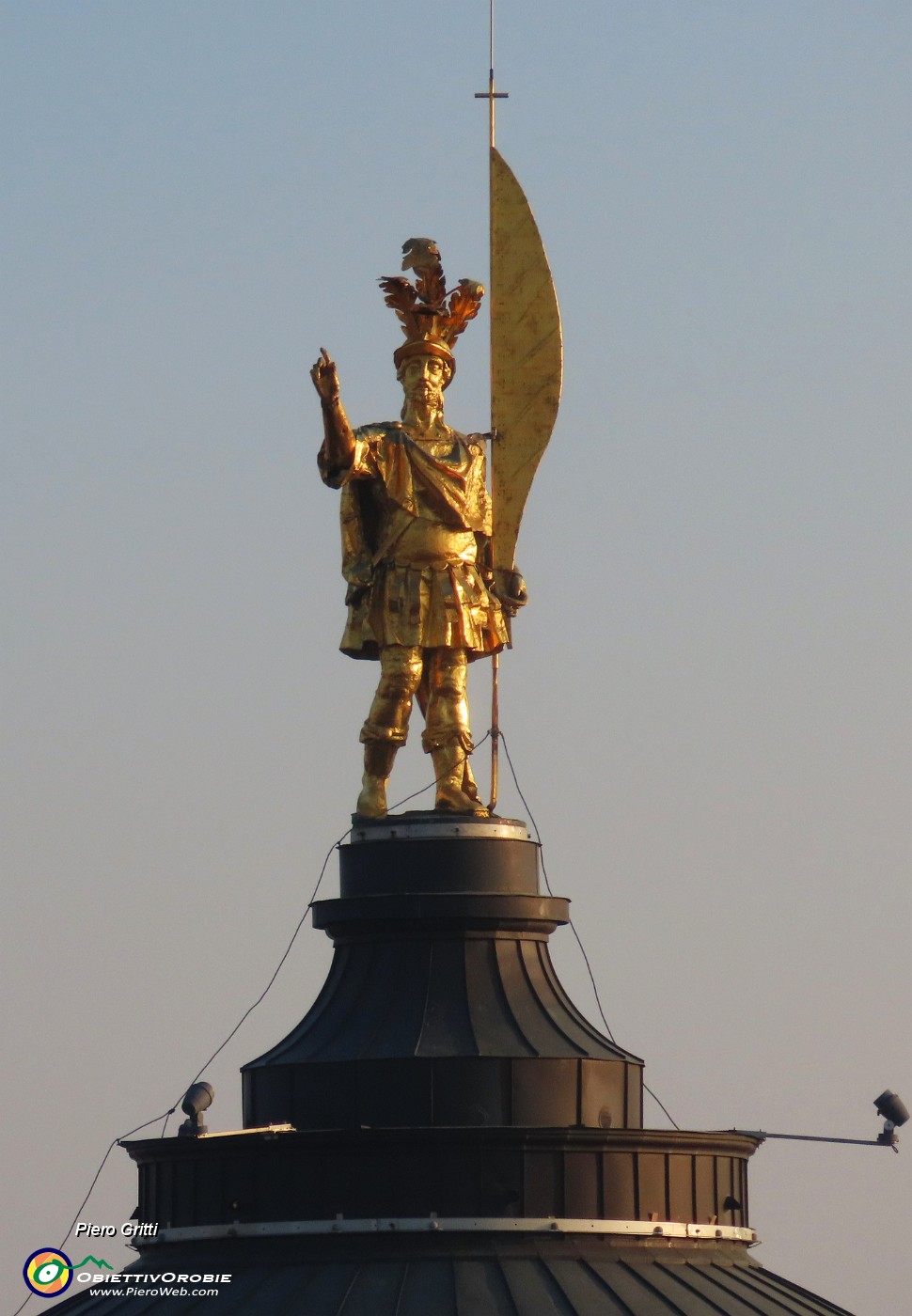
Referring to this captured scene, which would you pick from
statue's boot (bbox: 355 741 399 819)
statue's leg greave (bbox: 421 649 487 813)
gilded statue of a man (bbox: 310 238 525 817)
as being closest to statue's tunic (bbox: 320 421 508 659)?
gilded statue of a man (bbox: 310 238 525 817)

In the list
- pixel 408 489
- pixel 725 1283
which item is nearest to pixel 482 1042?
pixel 725 1283

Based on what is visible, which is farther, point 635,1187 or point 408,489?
point 408,489

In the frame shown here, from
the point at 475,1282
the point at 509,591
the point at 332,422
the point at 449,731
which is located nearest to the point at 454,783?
the point at 449,731

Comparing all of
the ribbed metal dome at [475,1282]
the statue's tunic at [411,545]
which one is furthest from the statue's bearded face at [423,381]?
the ribbed metal dome at [475,1282]

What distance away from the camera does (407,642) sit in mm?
42469

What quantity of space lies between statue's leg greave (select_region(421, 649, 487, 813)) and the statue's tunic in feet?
1.17

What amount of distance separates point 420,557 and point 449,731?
2.43 m

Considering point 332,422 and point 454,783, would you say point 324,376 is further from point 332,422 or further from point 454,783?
point 454,783

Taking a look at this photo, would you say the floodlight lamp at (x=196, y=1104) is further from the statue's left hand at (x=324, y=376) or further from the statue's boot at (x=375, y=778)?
the statue's left hand at (x=324, y=376)

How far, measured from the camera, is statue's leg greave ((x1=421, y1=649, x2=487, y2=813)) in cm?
4244

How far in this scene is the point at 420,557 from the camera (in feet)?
140

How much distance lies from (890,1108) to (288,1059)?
786 centimetres

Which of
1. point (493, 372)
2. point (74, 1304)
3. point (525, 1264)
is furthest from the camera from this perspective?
point (493, 372)

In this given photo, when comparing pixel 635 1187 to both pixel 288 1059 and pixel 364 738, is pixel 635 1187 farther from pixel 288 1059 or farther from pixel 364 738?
pixel 364 738
